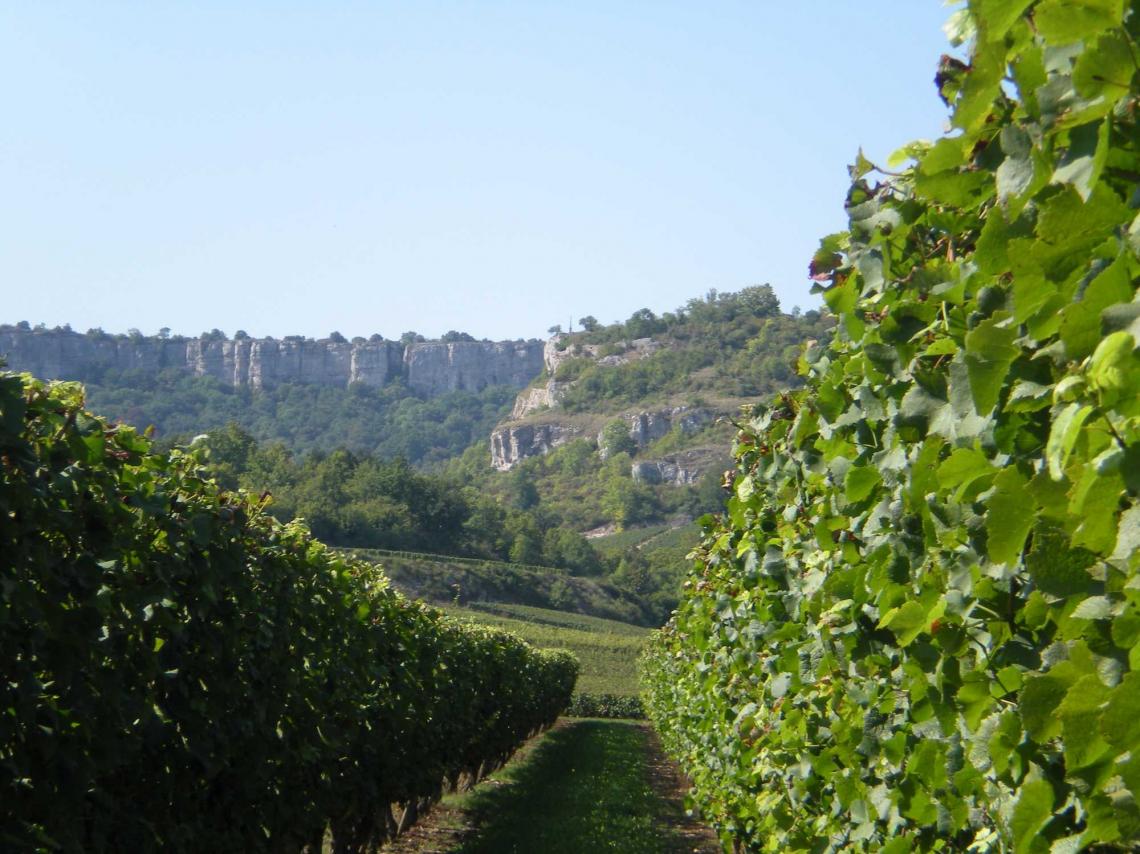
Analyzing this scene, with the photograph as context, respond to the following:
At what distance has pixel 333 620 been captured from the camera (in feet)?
25.7

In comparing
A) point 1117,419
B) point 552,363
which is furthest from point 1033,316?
point 552,363

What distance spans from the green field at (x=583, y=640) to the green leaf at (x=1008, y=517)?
161ft

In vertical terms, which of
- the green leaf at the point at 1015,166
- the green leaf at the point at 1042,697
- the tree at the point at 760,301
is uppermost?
the tree at the point at 760,301

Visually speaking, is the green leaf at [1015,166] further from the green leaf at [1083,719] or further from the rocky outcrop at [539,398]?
the rocky outcrop at [539,398]

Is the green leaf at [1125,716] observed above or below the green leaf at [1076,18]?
below

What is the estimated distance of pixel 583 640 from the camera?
63.1 metres

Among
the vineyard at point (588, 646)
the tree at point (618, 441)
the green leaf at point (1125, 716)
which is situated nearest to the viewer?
the green leaf at point (1125, 716)

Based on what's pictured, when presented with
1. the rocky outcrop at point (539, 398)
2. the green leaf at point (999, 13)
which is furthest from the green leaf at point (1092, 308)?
the rocky outcrop at point (539, 398)

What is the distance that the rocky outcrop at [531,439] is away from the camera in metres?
145

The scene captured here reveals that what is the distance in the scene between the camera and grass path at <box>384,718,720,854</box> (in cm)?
1297

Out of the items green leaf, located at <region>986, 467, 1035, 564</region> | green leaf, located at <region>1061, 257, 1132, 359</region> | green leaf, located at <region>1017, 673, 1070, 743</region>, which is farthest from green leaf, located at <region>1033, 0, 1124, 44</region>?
green leaf, located at <region>1017, 673, 1070, 743</region>

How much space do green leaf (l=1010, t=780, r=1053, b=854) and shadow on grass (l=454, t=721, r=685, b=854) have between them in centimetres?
1081

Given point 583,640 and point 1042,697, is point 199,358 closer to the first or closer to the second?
point 583,640

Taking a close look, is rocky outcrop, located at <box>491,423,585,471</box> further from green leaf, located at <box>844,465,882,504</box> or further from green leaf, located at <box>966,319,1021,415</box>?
green leaf, located at <box>966,319,1021,415</box>
